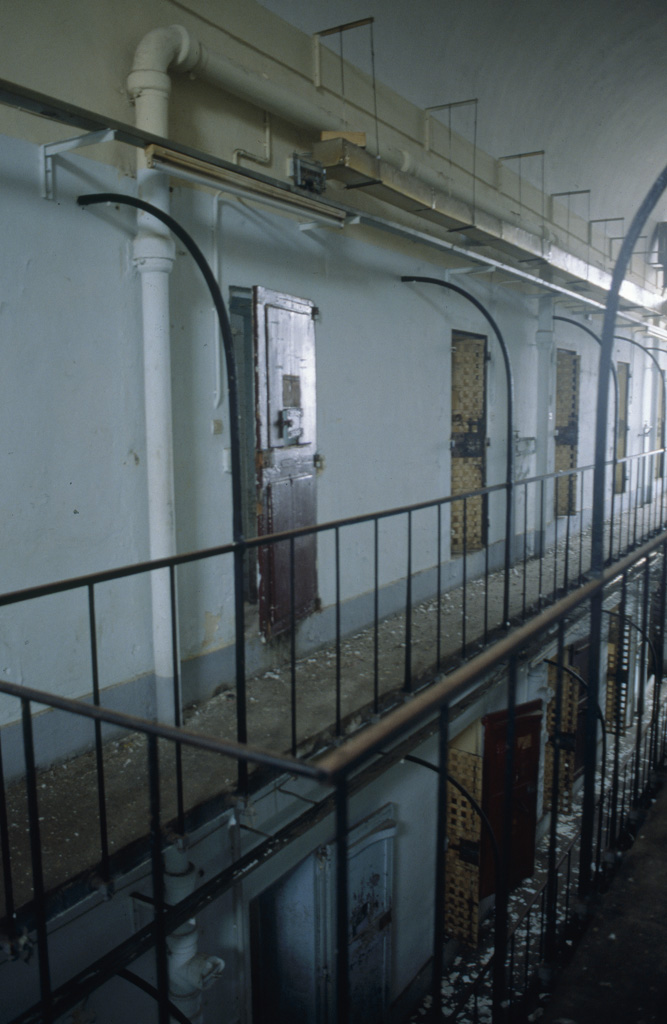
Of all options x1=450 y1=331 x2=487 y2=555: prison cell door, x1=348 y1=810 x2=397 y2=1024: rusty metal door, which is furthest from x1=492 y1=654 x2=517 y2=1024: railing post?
x1=450 y1=331 x2=487 y2=555: prison cell door

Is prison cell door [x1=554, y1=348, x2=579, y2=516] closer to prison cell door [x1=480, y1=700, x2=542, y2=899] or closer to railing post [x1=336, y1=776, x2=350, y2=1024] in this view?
prison cell door [x1=480, y1=700, x2=542, y2=899]

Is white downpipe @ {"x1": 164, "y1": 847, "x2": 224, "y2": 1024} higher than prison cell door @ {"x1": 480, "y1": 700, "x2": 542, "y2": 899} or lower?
higher

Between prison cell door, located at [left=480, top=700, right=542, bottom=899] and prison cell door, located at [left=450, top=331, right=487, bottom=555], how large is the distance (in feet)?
5.21

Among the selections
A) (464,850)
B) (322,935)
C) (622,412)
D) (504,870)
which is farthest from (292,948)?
(622,412)

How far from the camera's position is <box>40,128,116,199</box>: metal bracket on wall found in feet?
9.15

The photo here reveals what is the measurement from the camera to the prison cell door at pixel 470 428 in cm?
→ 684

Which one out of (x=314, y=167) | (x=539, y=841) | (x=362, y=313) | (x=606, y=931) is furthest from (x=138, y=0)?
(x=539, y=841)

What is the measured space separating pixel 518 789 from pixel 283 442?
13.0 feet

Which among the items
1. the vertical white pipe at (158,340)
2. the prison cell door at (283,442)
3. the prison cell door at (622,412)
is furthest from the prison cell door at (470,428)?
the prison cell door at (622,412)

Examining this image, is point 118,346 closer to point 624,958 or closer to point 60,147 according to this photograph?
point 60,147

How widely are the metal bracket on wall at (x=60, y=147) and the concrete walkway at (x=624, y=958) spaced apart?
3029 millimetres

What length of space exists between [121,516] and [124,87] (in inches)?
75.0

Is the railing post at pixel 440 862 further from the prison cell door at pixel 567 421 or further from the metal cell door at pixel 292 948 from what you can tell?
the prison cell door at pixel 567 421

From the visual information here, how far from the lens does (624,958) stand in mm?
1800
